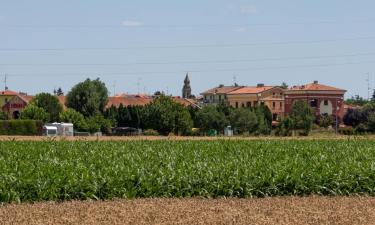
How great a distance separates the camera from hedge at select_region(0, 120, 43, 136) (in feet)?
267

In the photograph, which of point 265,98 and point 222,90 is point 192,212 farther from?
point 222,90

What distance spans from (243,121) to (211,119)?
5045 mm

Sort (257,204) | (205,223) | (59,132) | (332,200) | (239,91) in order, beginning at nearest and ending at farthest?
(205,223) → (257,204) → (332,200) → (59,132) → (239,91)

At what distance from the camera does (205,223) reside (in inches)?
584

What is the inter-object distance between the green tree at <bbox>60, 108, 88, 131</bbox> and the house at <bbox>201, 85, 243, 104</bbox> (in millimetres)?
67938

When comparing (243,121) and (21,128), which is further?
(243,121)

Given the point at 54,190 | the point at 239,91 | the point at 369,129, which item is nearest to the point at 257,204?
the point at 54,190

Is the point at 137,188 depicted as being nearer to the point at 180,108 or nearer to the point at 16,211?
the point at 16,211

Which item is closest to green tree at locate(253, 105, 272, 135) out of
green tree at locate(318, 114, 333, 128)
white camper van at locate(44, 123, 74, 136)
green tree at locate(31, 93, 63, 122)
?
green tree at locate(318, 114, 333, 128)

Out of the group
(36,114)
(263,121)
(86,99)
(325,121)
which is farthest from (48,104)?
(325,121)

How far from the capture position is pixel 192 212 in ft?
53.1

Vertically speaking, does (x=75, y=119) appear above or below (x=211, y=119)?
above

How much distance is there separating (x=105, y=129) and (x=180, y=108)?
11231 millimetres

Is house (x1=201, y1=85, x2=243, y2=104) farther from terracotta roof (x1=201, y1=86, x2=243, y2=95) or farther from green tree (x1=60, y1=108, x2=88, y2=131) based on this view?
green tree (x1=60, y1=108, x2=88, y2=131)
